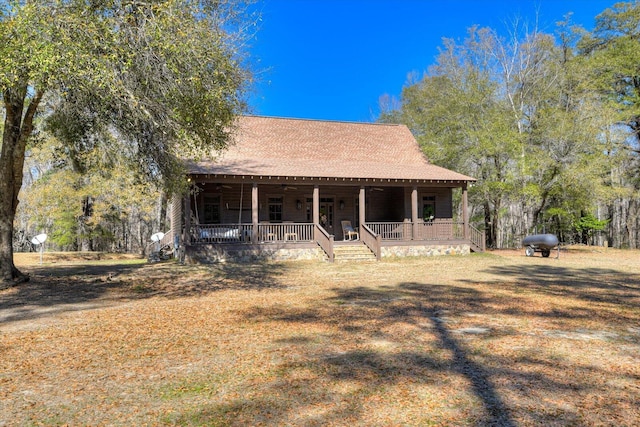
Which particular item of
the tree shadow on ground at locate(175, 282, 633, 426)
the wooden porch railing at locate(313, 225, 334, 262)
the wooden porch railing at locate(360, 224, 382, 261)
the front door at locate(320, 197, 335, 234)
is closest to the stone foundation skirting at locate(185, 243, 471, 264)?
the wooden porch railing at locate(313, 225, 334, 262)

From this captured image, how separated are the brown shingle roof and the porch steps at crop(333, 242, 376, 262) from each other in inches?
117

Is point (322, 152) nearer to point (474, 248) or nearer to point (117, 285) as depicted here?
Answer: point (474, 248)

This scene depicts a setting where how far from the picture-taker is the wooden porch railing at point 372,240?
16992mm

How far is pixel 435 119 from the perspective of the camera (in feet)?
78.7

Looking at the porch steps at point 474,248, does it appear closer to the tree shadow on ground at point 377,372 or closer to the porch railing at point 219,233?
the porch railing at point 219,233

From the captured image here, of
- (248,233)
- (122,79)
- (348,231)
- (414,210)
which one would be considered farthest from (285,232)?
(122,79)

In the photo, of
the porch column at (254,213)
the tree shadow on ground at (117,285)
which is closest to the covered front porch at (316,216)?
the porch column at (254,213)

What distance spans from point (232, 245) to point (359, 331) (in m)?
10.7

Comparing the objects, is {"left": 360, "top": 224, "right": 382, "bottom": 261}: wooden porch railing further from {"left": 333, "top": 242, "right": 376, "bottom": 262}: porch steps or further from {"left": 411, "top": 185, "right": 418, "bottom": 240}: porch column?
{"left": 411, "top": 185, "right": 418, "bottom": 240}: porch column

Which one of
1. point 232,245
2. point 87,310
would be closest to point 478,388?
point 87,310

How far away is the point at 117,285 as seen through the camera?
11367 millimetres

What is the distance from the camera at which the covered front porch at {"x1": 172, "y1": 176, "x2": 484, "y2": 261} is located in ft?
52.9

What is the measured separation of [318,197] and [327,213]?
2.14 meters

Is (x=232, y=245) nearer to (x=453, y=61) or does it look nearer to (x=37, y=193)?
(x=37, y=193)
